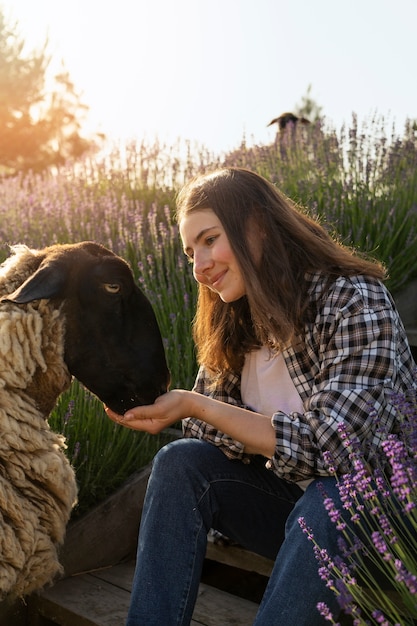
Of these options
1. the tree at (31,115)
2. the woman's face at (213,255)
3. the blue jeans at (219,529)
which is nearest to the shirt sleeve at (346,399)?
the blue jeans at (219,529)

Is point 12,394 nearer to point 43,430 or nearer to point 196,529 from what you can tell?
point 43,430

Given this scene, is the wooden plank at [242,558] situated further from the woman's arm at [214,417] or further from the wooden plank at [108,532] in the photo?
the woman's arm at [214,417]

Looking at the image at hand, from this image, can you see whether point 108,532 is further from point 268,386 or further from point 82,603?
point 268,386

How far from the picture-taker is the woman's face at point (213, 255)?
2467 millimetres

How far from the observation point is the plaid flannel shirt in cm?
211

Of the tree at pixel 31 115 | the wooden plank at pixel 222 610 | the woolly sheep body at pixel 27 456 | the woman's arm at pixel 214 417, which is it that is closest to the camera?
the woman's arm at pixel 214 417

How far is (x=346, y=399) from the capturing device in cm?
212

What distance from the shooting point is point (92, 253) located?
8.24 ft

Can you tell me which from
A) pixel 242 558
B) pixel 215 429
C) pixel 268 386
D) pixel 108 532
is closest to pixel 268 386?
pixel 268 386

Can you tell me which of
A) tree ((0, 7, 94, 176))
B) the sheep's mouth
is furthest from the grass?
tree ((0, 7, 94, 176))

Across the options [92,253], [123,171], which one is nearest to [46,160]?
[123,171]

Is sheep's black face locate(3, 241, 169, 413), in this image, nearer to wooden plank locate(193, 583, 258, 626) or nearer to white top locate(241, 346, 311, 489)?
white top locate(241, 346, 311, 489)

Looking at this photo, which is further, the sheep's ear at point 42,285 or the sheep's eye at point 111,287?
the sheep's eye at point 111,287

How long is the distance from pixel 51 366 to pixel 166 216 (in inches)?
127
